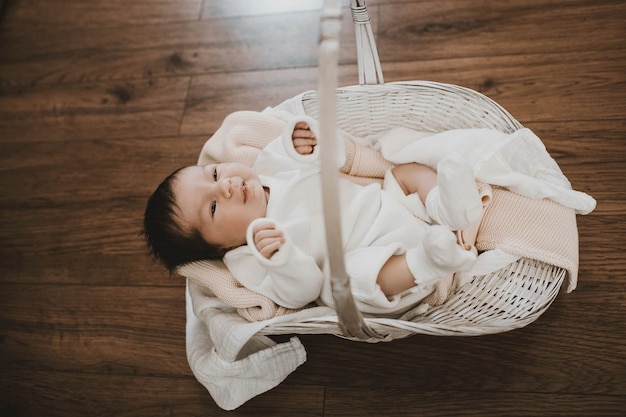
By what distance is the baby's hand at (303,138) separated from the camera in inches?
38.9

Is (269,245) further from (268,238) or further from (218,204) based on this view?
(218,204)

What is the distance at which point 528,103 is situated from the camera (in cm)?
126

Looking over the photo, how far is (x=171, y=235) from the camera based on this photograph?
3.18 ft

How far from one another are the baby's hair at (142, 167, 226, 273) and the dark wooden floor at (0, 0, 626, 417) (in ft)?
0.88

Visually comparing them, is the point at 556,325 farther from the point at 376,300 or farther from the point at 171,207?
the point at 171,207

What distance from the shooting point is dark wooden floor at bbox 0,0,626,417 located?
41.0 inches

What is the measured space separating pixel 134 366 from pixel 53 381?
0.18 metres

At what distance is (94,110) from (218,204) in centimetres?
76

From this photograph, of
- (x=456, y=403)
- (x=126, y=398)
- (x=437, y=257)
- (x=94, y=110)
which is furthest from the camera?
(x=94, y=110)

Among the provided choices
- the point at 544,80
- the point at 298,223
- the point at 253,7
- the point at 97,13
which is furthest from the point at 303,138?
A: the point at 97,13

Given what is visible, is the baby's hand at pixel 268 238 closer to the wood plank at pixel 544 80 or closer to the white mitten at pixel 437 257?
the white mitten at pixel 437 257

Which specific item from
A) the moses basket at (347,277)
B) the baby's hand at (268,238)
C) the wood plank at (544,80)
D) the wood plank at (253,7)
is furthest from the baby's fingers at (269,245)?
the wood plank at (253,7)

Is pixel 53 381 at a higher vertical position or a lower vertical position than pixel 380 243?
lower

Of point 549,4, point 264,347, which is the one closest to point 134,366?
point 264,347
